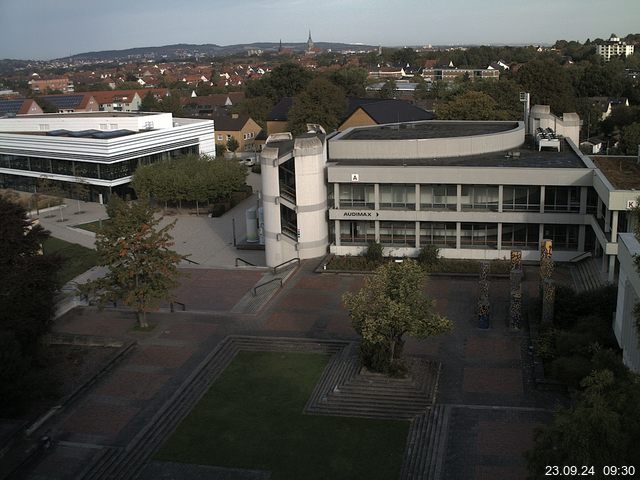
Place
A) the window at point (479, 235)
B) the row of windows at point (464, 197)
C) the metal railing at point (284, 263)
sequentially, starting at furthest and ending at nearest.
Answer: the window at point (479, 235), the metal railing at point (284, 263), the row of windows at point (464, 197)

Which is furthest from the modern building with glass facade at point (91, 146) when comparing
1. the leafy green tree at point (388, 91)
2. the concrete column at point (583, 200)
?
the leafy green tree at point (388, 91)

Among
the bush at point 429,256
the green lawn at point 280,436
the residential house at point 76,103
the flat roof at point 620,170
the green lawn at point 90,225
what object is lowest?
the green lawn at point 90,225

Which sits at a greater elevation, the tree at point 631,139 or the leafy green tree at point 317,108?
the leafy green tree at point 317,108

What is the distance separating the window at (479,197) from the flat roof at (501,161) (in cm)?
136

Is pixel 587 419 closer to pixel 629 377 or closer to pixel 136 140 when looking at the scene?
pixel 629 377

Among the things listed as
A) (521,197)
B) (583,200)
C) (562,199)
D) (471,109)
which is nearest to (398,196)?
(521,197)

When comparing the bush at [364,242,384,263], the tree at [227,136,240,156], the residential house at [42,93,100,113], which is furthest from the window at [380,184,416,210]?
the residential house at [42,93,100,113]

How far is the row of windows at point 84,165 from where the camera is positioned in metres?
57.6

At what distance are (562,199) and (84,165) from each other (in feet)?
128

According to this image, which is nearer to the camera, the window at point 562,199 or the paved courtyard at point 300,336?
the paved courtyard at point 300,336

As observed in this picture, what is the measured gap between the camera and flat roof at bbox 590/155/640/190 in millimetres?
31719

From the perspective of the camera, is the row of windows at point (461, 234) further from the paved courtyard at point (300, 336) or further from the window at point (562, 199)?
the paved courtyard at point (300, 336)

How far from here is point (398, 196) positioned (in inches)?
1443

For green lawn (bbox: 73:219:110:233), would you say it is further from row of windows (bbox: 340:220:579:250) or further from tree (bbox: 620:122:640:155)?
tree (bbox: 620:122:640:155)
